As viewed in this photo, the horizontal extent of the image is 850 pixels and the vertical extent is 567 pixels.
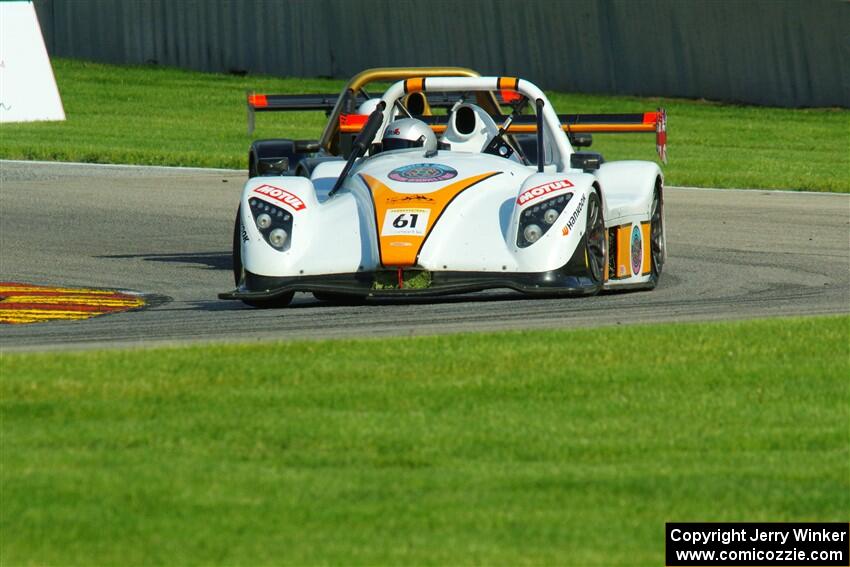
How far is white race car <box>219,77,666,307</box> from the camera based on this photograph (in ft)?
32.3

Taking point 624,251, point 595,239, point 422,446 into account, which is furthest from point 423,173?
point 422,446

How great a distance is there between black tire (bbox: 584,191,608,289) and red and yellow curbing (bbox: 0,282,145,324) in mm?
3013

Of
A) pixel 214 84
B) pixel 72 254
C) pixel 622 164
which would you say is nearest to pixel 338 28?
pixel 214 84

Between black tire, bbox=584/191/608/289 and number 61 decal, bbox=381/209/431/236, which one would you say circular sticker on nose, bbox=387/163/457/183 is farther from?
black tire, bbox=584/191/608/289

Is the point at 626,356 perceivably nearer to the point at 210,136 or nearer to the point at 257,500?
the point at 257,500

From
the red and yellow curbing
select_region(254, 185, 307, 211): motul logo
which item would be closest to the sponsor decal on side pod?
select_region(254, 185, 307, 211): motul logo

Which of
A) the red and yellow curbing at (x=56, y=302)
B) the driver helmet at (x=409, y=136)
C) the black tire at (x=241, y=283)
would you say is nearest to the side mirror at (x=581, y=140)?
the driver helmet at (x=409, y=136)

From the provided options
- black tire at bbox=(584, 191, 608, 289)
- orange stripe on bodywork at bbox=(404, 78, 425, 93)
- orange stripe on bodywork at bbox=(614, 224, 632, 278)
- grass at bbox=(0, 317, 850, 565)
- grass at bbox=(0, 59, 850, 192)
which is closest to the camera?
grass at bbox=(0, 317, 850, 565)

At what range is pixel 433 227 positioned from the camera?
9.93 m

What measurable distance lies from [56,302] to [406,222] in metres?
2.85

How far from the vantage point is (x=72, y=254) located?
14625 millimetres

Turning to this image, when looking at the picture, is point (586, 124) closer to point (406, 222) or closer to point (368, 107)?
point (368, 107)

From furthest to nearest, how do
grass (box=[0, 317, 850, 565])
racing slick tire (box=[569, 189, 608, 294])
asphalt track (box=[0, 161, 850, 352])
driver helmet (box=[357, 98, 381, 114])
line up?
driver helmet (box=[357, 98, 381, 114]) → racing slick tire (box=[569, 189, 608, 294]) → asphalt track (box=[0, 161, 850, 352]) → grass (box=[0, 317, 850, 565])

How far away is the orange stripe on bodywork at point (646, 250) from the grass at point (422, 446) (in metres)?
2.93
